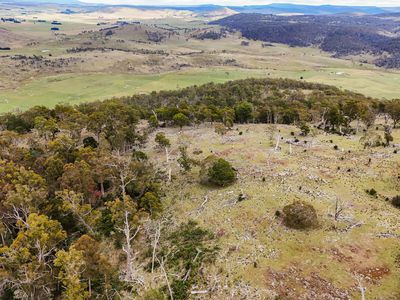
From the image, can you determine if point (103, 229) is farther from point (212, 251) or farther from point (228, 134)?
point (228, 134)

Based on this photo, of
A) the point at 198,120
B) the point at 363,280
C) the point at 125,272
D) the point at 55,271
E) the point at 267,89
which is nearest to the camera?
the point at 363,280

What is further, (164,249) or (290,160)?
(290,160)

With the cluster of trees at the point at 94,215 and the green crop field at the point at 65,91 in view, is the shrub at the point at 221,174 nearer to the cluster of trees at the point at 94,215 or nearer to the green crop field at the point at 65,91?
the cluster of trees at the point at 94,215

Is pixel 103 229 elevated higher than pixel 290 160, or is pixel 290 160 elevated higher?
pixel 290 160

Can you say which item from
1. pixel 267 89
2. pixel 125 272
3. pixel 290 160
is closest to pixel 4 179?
pixel 125 272

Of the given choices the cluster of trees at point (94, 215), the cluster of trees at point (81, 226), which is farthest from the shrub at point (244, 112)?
the cluster of trees at point (81, 226)

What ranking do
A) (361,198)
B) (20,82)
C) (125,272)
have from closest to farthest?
(125,272)
(361,198)
(20,82)

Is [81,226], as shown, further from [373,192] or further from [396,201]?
[396,201]
